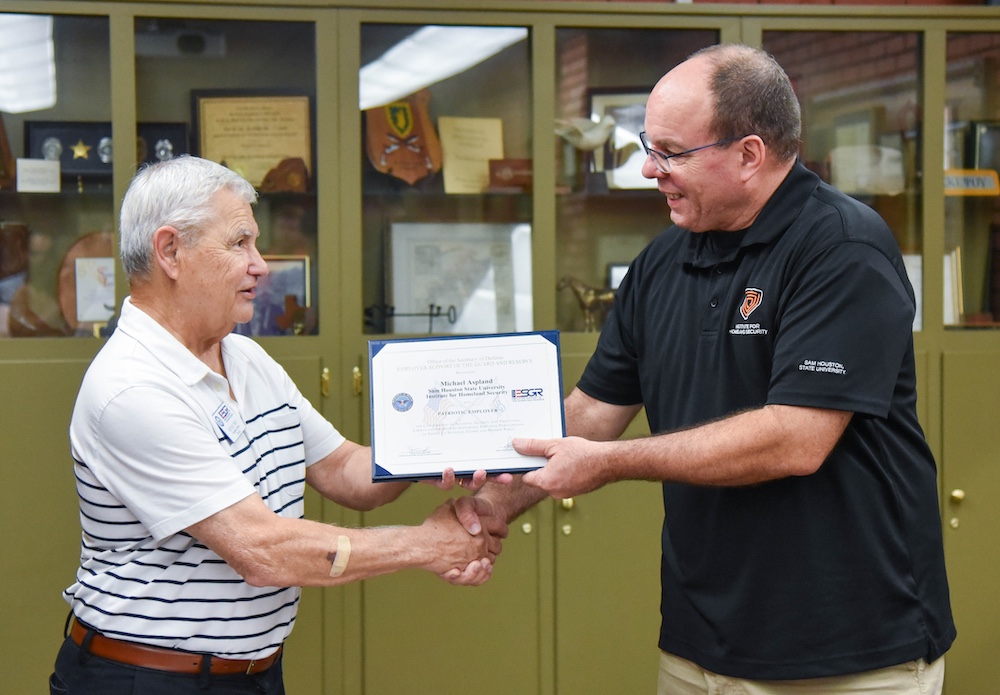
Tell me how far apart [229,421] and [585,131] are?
6.01 ft

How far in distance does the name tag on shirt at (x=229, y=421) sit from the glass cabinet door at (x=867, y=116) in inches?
86.0

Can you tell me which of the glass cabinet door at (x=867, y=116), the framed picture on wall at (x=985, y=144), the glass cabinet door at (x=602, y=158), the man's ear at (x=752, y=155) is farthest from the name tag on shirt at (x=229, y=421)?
the framed picture on wall at (x=985, y=144)

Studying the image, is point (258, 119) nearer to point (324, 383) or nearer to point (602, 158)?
point (324, 383)

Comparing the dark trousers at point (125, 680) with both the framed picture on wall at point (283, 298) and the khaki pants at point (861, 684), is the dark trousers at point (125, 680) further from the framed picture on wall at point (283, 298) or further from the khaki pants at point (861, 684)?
the framed picture on wall at point (283, 298)

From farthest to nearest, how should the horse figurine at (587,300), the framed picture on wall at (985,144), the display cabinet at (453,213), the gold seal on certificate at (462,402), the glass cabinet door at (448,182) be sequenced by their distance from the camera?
1. the framed picture on wall at (985,144)
2. the horse figurine at (587,300)
3. the glass cabinet door at (448,182)
4. the display cabinet at (453,213)
5. the gold seal on certificate at (462,402)

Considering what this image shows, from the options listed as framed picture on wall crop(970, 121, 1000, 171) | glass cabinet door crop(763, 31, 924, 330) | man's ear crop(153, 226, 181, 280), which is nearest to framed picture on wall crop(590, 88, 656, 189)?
glass cabinet door crop(763, 31, 924, 330)

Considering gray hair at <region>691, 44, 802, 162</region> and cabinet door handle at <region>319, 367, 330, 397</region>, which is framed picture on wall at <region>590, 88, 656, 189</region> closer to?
cabinet door handle at <region>319, 367, 330, 397</region>

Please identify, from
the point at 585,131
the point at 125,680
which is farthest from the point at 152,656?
the point at 585,131

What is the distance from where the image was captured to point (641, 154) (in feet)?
10.6

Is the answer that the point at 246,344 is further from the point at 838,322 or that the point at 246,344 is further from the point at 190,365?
the point at 838,322

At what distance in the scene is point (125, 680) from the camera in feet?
5.30

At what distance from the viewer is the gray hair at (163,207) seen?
1680 millimetres

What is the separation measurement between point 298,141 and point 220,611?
5.66 ft

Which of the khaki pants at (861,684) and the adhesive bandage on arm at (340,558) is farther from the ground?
the adhesive bandage on arm at (340,558)
